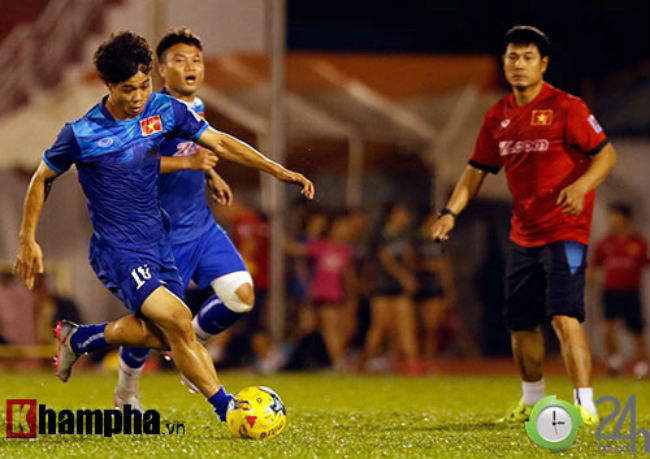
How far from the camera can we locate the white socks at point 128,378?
6.80 metres

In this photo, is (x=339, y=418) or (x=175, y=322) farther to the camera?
(x=339, y=418)

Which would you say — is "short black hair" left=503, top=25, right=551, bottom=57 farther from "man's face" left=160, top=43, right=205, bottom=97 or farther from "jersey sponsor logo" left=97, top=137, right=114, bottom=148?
"jersey sponsor logo" left=97, top=137, right=114, bottom=148

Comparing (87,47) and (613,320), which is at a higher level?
(87,47)

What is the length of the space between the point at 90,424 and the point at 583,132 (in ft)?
9.84

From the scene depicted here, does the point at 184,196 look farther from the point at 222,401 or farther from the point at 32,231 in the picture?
the point at 222,401

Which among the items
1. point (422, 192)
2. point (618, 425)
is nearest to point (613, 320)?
point (422, 192)

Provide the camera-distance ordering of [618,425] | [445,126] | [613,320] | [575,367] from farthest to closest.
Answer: [445,126], [613,320], [575,367], [618,425]

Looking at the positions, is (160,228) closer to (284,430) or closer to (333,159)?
(284,430)

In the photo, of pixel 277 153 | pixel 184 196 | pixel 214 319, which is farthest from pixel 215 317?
pixel 277 153

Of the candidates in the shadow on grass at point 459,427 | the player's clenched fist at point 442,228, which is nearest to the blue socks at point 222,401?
the shadow on grass at point 459,427

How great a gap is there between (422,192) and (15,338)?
21.2ft

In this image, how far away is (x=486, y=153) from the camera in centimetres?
702

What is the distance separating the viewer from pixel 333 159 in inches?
666

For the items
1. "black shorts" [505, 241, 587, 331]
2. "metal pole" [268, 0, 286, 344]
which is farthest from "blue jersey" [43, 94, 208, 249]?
"metal pole" [268, 0, 286, 344]
